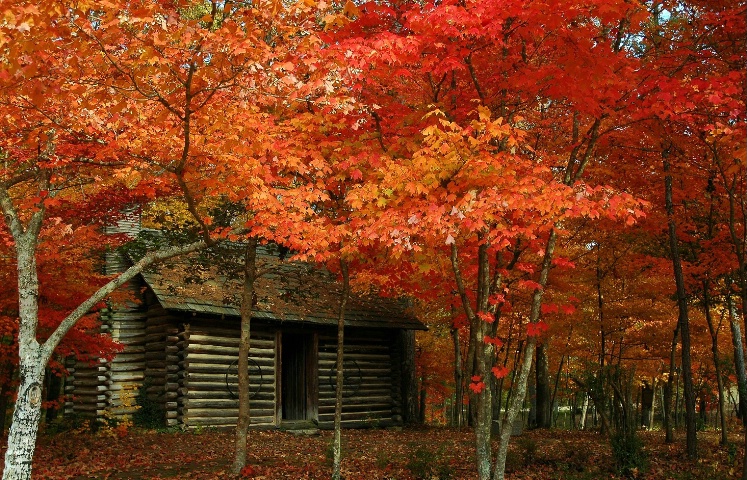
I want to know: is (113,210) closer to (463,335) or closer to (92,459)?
(92,459)

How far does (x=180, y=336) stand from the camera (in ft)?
59.4

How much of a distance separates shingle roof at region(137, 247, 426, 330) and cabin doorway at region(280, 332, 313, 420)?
1.50 meters

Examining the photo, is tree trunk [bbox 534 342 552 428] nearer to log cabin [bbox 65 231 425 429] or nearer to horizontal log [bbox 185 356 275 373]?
log cabin [bbox 65 231 425 429]

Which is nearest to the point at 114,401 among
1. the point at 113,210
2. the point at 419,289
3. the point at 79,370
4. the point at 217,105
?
the point at 79,370

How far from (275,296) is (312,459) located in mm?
7294

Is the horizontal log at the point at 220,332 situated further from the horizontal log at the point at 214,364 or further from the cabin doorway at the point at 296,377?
the cabin doorway at the point at 296,377

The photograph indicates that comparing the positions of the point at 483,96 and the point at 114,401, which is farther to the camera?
the point at 114,401

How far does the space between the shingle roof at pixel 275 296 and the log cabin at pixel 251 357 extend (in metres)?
0.04

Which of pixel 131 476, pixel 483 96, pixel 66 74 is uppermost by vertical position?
pixel 483 96

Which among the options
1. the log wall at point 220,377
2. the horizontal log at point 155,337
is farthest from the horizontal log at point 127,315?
the log wall at point 220,377

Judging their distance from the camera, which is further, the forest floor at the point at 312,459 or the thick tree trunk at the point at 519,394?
the forest floor at the point at 312,459

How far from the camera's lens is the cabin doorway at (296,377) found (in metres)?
20.5

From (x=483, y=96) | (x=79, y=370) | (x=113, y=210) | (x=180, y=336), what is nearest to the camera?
(x=483, y=96)

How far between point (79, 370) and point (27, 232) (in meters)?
12.0
